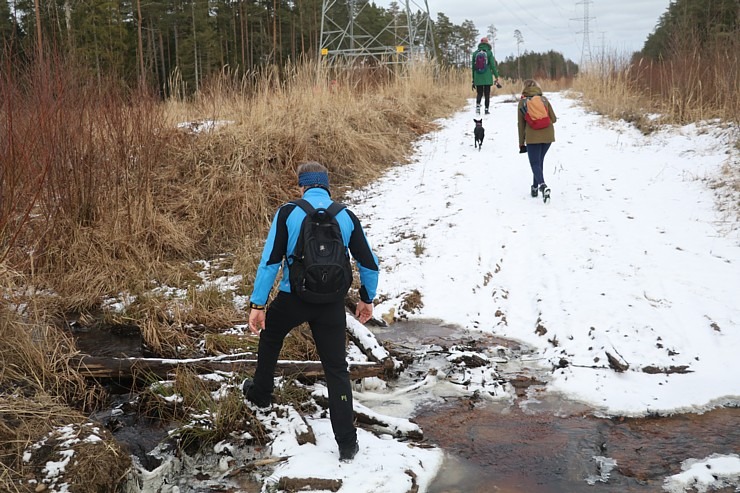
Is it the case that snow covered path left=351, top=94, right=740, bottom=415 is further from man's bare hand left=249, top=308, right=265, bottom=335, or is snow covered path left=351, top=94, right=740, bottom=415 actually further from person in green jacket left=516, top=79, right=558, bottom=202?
man's bare hand left=249, top=308, right=265, bottom=335

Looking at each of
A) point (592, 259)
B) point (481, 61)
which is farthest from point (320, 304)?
point (481, 61)

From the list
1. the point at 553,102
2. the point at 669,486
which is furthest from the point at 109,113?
the point at 553,102

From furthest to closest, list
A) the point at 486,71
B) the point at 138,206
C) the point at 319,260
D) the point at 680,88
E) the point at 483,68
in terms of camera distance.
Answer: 1. the point at 486,71
2. the point at 483,68
3. the point at 680,88
4. the point at 138,206
5. the point at 319,260

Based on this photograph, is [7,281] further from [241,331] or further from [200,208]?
[200,208]

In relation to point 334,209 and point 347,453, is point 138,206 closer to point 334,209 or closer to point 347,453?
point 334,209

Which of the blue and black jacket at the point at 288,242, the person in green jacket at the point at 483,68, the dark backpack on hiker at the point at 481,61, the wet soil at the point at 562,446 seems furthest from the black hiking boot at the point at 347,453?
the dark backpack on hiker at the point at 481,61

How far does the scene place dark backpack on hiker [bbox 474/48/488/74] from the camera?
545 inches

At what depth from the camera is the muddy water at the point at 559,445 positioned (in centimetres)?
350

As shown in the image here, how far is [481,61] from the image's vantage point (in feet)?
45.4

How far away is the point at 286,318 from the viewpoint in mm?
3607

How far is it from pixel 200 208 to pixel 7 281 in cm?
340

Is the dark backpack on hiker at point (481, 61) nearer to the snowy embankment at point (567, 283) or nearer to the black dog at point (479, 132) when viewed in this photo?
the black dog at point (479, 132)

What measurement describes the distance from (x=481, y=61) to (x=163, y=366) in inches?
456

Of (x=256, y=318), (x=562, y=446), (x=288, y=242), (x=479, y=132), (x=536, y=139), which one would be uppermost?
(x=479, y=132)
